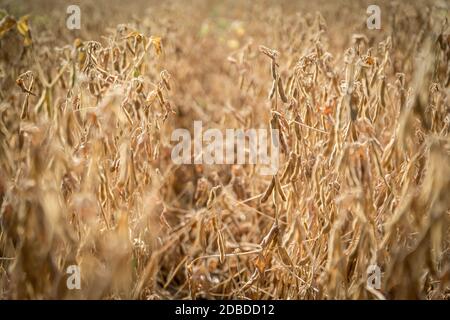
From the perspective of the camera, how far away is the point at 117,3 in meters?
2.59

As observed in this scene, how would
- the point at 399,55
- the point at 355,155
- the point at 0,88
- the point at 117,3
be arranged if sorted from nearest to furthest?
the point at 355,155
the point at 0,88
the point at 399,55
the point at 117,3

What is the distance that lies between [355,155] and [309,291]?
320 millimetres

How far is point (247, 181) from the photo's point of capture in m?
1.28

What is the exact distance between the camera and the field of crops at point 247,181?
0.71 m

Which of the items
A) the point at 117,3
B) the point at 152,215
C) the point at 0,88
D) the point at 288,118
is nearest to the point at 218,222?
the point at 152,215

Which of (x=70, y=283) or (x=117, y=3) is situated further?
(x=117, y=3)

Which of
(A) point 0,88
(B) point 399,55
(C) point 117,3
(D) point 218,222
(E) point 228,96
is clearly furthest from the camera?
(C) point 117,3

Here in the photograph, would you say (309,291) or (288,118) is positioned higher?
(288,118)

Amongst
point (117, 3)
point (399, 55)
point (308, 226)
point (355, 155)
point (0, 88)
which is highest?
point (117, 3)

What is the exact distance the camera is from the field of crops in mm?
712

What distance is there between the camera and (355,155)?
71cm
